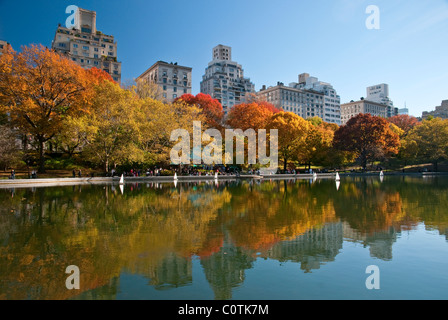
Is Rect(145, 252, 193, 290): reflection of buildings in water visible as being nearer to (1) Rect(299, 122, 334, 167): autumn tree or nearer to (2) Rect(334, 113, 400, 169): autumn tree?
(1) Rect(299, 122, 334, 167): autumn tree

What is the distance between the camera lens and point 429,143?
69250mm

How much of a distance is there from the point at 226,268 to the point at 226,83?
125 meters

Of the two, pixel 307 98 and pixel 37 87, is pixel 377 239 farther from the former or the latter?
pixel 307 98

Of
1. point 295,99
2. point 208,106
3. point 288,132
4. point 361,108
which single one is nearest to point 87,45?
point 208,106

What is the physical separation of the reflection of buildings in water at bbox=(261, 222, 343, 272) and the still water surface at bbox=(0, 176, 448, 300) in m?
0.03

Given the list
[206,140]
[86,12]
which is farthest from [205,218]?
[86,12]

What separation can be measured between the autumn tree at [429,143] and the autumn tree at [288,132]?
30.2 m

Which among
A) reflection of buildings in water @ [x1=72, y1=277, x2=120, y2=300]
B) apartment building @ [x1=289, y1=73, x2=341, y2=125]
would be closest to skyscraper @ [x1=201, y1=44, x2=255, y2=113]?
apartment building @ [x1=289, y1=73, x2=341, y2=125]

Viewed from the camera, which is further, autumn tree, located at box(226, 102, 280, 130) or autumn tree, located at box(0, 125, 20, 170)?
autumn tree, located at box(226, 102, 280, 130)

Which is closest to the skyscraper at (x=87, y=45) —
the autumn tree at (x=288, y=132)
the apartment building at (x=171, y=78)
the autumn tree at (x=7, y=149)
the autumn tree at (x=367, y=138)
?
the apartment building at (x=171, y=78)

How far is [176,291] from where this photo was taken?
587 centimetres

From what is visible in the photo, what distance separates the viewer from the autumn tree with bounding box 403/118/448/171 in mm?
68062
